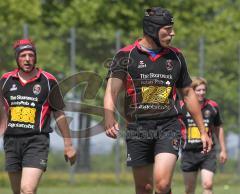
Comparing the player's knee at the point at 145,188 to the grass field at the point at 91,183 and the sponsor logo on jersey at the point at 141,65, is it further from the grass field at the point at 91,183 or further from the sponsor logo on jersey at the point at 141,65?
the grass field at the point at 91,183

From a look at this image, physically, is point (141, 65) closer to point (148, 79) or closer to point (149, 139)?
point (148, 79)

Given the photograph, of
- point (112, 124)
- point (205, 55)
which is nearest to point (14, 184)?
point (112, 124)

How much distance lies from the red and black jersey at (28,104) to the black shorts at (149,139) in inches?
50.9

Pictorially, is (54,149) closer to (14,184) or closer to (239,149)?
(239,149)

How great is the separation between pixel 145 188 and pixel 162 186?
39 cm

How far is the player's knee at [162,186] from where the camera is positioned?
9.62 m

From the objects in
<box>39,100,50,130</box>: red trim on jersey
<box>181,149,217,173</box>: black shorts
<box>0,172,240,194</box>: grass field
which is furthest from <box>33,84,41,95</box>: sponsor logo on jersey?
<box>0,172,240,194</box>: grass field

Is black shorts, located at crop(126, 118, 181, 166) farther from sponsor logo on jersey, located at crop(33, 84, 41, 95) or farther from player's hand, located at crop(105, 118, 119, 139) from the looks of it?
sponsor logo on jersey, located at crop(33, 84, 41, 95)

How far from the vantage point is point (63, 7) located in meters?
29.5

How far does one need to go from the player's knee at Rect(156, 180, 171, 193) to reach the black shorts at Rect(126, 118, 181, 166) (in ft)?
1.31

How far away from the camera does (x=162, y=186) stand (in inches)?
379

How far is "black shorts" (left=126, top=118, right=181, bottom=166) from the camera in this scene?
9906mm

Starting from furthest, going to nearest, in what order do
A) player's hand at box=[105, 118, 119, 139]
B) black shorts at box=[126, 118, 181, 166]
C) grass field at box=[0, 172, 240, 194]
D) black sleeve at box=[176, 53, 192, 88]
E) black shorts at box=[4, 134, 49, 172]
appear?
grass field at box=[0, 172, 240, 194], black shorts at box=[4, 134, 49, 172], black sleeve at box=[176, 53, 192, 88], black shorts at box=[126, 118, 181, 166], player's hand at box=[105, 118, 119, 139]

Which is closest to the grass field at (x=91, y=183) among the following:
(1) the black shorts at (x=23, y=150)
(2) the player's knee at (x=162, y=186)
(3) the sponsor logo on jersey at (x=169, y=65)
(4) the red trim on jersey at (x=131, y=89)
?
(1) the black shorts at (x=23, y=150)
